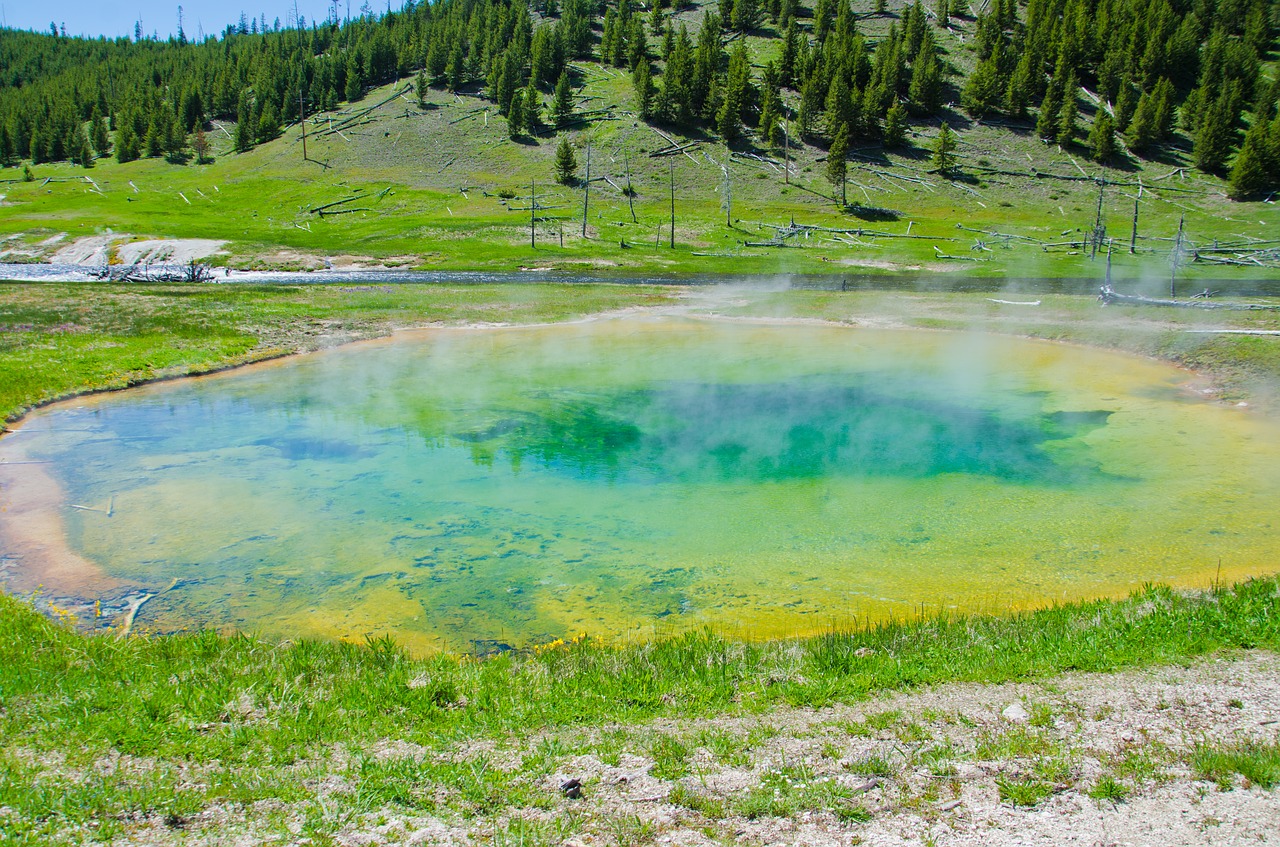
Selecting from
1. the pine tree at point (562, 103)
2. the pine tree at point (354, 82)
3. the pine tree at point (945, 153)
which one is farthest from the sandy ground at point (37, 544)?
the pine tree at point (354, 82)

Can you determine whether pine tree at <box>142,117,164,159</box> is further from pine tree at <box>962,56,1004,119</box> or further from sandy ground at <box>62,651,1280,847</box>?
sandy ground at <box>62,651,1280,847</box>

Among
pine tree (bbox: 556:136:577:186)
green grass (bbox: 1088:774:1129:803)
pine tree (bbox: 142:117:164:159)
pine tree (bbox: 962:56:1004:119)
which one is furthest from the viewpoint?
pine tree (bbox: 142:117:164:159)

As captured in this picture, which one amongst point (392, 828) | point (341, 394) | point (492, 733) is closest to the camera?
point (392, 828)

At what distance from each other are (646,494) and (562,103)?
11462 centimetres

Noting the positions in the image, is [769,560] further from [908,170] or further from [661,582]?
[908,170]

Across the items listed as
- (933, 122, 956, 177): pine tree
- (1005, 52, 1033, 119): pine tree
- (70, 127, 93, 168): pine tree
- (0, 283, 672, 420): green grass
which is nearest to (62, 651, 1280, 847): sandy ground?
(0, 283, 672, 420): green grass

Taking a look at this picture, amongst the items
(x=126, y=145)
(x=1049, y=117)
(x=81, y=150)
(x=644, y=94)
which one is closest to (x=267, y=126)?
(x=126, y=145)

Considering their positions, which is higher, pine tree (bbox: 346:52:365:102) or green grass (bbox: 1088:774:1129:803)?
pine tree (bbox: 346:52:365:102)

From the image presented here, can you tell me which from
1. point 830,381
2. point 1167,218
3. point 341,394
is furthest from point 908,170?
point 341,394

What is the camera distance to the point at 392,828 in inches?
219

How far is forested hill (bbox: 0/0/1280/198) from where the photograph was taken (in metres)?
103

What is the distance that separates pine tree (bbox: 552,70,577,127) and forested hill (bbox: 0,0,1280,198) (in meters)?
0.34

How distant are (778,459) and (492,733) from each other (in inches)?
434

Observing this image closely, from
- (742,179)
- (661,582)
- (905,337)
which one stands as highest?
(742,179)
